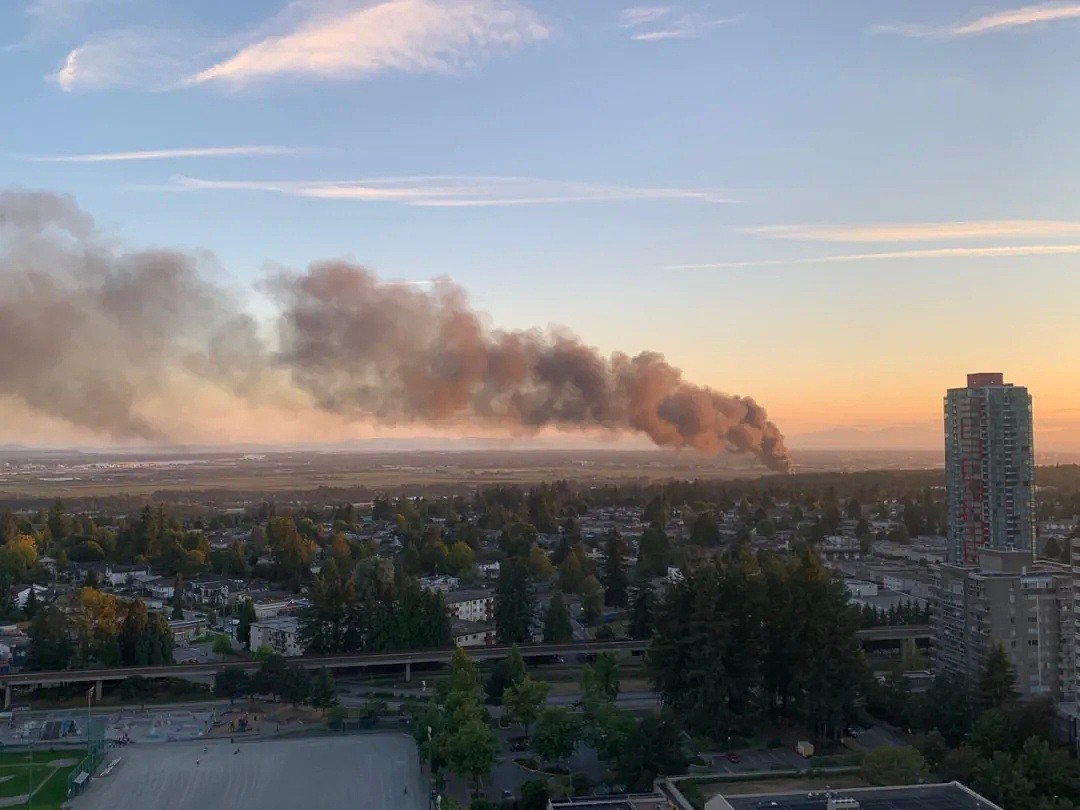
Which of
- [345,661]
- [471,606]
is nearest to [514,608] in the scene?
[471,606]

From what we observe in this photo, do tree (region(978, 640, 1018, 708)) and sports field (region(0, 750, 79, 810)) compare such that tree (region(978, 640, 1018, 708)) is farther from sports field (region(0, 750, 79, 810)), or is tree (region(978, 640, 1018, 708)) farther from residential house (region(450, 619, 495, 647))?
sports field (region(0, 750, 79, 810))

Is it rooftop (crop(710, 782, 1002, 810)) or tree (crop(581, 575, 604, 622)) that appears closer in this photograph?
rooftop (crop(710, 782, 1002, 810))

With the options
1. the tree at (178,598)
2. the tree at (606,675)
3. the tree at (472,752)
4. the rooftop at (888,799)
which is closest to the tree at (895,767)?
the rooftop at (888,799)

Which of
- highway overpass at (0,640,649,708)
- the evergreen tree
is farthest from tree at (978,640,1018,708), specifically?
the evergreen tree

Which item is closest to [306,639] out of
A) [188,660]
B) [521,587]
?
[188,660]

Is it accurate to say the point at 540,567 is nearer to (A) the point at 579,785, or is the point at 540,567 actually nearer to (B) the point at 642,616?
(B) the point at 642,616

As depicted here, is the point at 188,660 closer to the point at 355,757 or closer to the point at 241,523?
the point at 355,757
